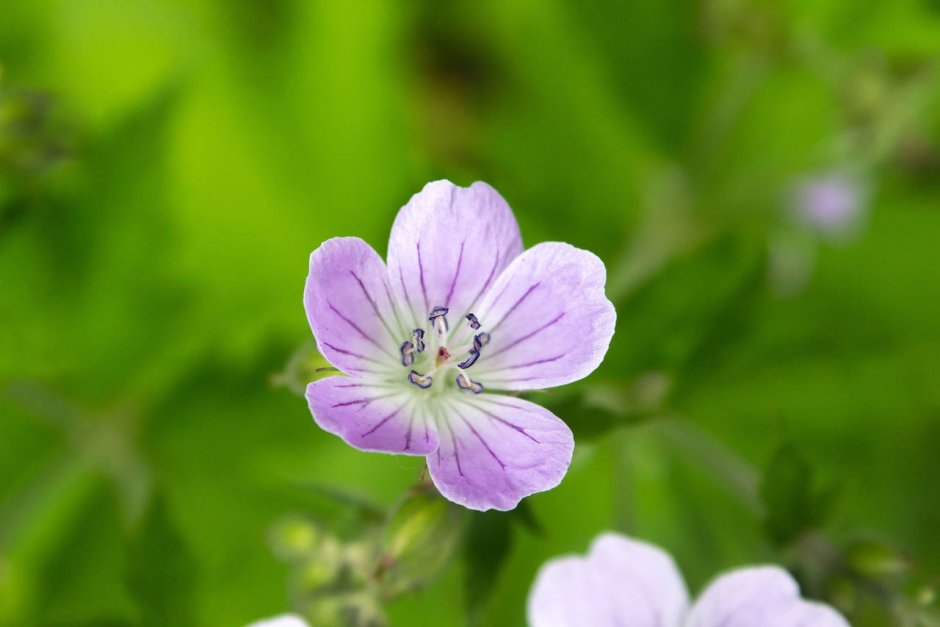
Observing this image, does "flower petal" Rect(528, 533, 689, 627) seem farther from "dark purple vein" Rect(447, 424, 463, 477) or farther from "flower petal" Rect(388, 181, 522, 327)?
"flower petal" Rect(388, 181, 522, 327)

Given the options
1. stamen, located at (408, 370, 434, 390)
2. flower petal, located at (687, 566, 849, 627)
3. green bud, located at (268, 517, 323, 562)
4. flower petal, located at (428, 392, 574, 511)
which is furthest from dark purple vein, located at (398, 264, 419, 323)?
flower petal, located at (687, 566, 849, 627)

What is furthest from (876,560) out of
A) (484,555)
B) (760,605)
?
(484,555)

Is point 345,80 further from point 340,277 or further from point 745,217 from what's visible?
point 340,277

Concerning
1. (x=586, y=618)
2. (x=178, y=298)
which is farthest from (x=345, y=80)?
(x=586, y=618)

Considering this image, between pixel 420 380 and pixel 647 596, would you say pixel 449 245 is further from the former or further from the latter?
pixel 647 596

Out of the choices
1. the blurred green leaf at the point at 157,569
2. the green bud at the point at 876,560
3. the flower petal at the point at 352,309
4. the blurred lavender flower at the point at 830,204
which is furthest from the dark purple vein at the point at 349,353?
the blurred lavender flower at the point at 830,204

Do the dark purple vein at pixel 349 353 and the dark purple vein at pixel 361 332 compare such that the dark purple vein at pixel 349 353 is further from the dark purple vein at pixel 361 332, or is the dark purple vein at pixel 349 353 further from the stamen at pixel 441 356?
the stamen at pixel 441 356

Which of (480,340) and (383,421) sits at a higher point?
(480,340)
